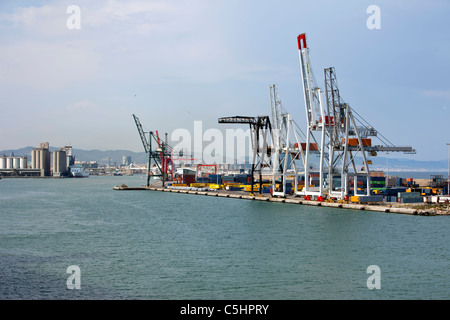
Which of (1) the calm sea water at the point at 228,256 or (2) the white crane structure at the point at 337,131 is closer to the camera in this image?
(1) the calm sea water at the point at 228,256

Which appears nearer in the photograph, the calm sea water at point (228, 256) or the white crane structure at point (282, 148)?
the calm sea water at point (228, 256)

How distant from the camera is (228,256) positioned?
31.1m

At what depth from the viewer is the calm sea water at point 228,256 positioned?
76.0ft

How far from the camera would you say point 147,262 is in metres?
29.2

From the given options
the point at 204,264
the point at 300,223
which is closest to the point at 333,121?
the point at 300,223

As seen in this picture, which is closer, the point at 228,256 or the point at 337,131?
the point at 228,256

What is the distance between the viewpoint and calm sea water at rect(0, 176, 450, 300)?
2317cm

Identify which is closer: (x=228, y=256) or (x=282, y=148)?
(x=228, y=256)

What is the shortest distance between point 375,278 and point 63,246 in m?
21.3

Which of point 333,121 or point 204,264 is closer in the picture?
point 204,264

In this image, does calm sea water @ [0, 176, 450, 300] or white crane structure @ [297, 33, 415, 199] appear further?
white crane structure @ [297, 33, 415, 199]

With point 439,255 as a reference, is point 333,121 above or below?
above

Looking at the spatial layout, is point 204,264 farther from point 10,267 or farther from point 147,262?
point 10,267

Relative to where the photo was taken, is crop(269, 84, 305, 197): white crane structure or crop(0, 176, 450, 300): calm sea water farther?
crop(269, 84, 305, 197): white crane structure
